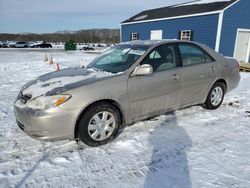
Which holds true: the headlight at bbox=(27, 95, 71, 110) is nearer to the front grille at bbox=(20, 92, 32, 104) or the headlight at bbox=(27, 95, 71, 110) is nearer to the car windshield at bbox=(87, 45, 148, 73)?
the front grille at bbox=(20, 92, 32, 104)

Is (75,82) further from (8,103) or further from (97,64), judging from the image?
(8,103)

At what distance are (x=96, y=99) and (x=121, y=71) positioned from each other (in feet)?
2.33

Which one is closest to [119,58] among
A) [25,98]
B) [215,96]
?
[25,98]

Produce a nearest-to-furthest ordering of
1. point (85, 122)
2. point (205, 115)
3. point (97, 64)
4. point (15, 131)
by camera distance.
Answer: point (85, 122) → point (15, 131) → point (97, 64) → point (205, 115)

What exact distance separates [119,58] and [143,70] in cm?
81

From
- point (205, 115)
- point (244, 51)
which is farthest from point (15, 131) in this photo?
point (244, 51)

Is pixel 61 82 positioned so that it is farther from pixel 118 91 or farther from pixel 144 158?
pixel 144 158

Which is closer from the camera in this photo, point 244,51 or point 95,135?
point 95,135

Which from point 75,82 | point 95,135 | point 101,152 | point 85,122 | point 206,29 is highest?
point 206,29

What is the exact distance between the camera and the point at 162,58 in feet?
13.3

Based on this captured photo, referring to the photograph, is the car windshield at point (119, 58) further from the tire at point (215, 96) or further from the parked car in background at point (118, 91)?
the tire at point (215, 96)

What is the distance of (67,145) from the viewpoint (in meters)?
3.42

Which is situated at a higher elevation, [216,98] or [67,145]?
[216,98]

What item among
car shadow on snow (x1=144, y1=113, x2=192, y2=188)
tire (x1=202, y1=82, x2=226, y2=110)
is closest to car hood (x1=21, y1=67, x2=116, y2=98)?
car shadow on snow (x1=144, y1=113, x2=192, y2=188)
